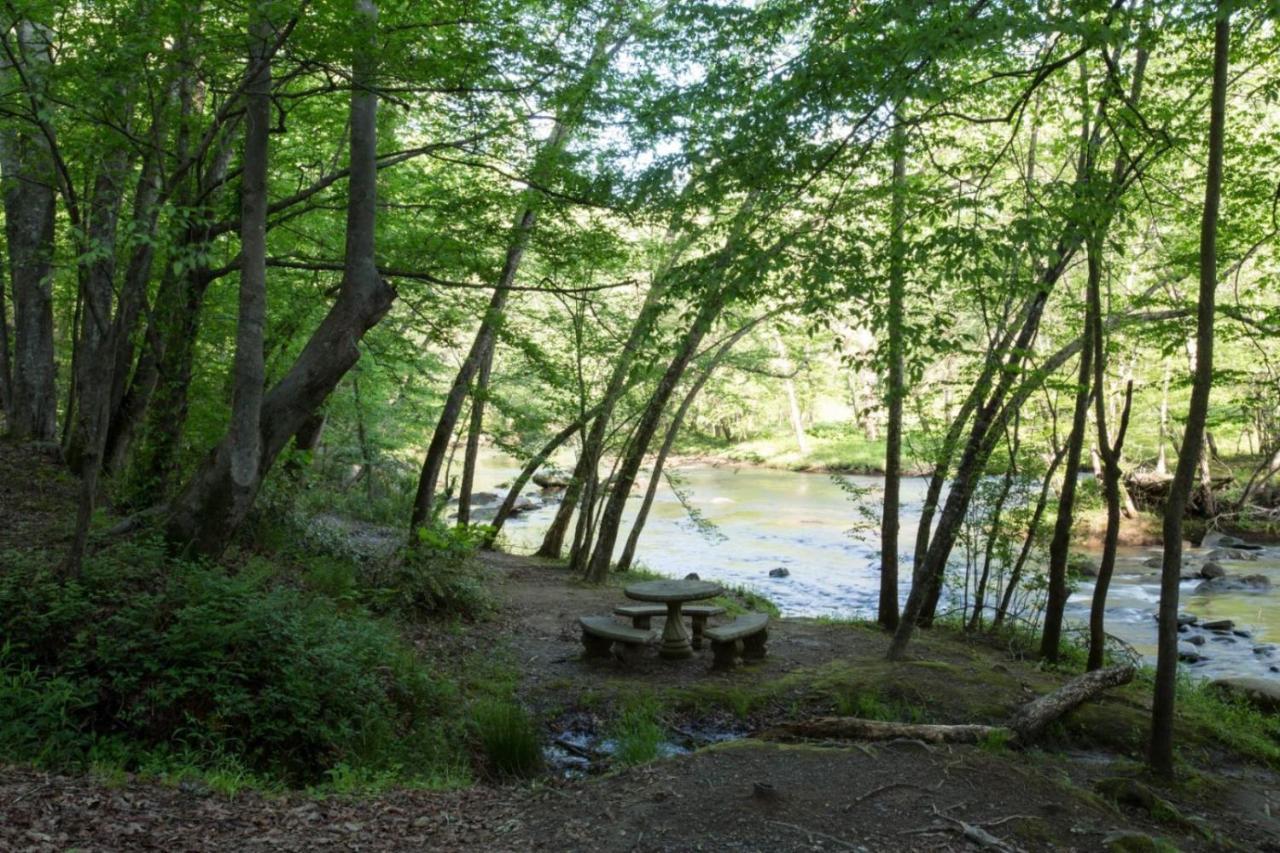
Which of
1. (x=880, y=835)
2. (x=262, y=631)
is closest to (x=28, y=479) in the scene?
(x=262, y=631)

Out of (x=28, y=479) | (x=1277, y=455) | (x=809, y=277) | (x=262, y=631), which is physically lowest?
(x=262, y=631)

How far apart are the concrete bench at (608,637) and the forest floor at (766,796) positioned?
14.4 inches

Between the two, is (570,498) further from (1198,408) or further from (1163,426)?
(1163,426)

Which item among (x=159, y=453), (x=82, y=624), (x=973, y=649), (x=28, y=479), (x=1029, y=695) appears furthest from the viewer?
(x=973, y=649)

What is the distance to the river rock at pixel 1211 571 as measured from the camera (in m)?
15.2

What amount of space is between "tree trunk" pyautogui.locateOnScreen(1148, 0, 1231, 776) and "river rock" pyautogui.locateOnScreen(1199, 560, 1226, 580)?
487 inches

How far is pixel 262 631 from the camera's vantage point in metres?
5.17

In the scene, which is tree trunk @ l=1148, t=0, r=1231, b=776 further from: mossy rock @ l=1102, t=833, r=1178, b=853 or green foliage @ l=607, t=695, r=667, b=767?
green foliage @ l=607, t=695, r=667, b=767

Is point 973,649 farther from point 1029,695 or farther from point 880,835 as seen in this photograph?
point 880,835

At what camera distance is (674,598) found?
7531mm

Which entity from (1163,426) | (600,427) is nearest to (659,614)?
(600,427)

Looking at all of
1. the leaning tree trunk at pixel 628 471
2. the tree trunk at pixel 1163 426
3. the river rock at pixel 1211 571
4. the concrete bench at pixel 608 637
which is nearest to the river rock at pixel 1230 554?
the river rock at pixel 1211 571

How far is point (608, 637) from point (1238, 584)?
12792 millimetres

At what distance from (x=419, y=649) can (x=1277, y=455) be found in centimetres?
907
